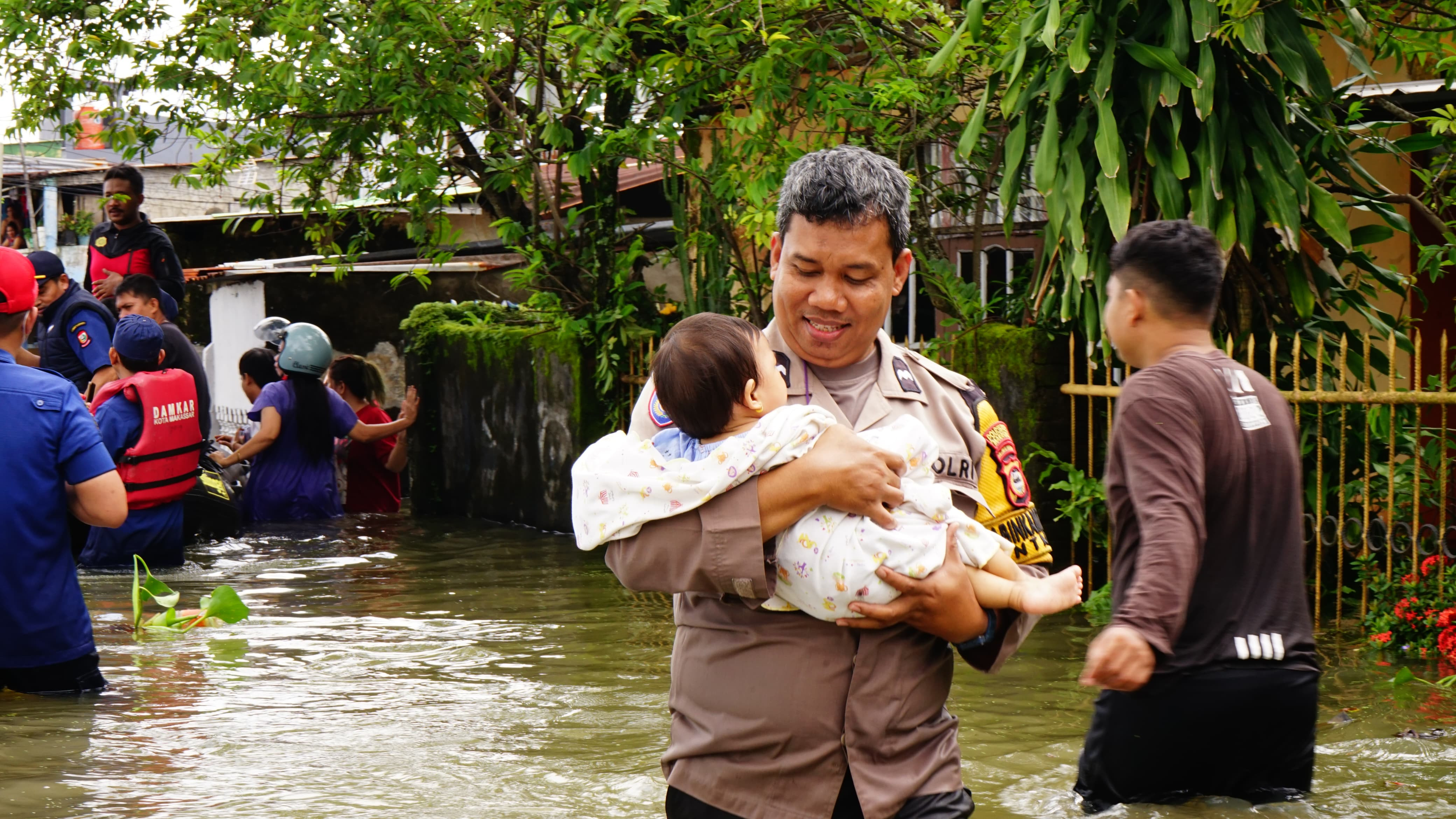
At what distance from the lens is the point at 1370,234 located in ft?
23.1

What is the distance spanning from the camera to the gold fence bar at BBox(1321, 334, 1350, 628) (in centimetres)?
659

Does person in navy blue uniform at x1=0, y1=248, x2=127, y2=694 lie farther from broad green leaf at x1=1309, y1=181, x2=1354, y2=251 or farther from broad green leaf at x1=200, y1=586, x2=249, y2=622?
broad green leaf at x1=1309, y1=181, x2=1354, y2=251

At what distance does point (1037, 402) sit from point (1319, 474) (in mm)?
1655

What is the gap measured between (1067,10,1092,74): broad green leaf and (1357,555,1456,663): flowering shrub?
2588mm

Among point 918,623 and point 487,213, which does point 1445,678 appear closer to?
point 918,623

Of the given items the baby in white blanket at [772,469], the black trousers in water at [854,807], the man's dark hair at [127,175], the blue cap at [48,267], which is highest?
the man's dark hair at [127,175]

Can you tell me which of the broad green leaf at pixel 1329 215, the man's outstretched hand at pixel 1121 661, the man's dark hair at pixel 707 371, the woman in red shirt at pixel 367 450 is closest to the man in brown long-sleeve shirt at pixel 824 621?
the man's dark hair at pixel 707 371

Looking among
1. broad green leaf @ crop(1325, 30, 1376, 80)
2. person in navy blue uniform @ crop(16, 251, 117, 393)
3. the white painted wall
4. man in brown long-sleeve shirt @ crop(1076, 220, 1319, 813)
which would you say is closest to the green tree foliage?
broad green leaf @ crop(1325, 30, 1376, 80)

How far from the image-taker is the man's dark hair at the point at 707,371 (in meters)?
2.56

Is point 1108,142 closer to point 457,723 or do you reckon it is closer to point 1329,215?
point 1329,215

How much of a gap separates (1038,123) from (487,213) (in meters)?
A: 6.93

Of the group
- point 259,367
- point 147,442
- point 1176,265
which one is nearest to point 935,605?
point 1176,265

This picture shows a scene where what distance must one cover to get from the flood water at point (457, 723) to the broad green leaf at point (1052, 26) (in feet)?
9.11

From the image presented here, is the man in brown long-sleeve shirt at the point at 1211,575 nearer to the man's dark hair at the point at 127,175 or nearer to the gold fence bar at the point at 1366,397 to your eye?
the gold fence bar at the point at 1366,397
